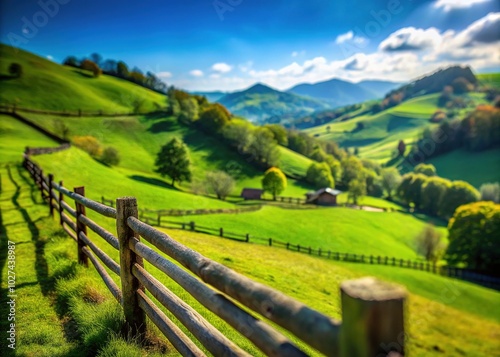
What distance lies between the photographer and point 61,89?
98.4 metres

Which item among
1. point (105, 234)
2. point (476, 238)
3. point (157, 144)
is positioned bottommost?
point (476, 238)

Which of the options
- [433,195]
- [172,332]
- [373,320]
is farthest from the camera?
[433,195]

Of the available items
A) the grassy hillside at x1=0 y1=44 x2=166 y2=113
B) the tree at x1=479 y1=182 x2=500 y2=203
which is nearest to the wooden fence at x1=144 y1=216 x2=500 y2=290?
the tree at x1=479 y1=182 x2=500 y2=203

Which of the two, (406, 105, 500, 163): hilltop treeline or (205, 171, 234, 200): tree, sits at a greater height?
(406, 105, 500, 163): hilltop treeline

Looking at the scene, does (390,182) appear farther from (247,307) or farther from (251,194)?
(247,307)

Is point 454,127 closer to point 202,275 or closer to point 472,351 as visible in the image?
point 472,351

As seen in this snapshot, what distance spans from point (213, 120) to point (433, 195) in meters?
62.0

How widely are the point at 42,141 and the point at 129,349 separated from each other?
193 feet

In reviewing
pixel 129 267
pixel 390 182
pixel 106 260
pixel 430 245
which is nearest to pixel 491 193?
pixel 390 182

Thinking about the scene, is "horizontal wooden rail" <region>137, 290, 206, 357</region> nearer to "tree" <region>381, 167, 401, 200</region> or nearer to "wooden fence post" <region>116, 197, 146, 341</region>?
"wooden fence post" <region>116, 197, 146, 341</region>

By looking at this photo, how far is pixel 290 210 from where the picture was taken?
55.8m

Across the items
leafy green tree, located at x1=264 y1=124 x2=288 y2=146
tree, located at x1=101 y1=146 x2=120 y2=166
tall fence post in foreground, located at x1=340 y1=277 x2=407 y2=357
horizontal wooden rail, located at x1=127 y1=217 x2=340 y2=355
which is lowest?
horizontal wooden rail, located at x1=127 y1=217 x2=340 y2=355

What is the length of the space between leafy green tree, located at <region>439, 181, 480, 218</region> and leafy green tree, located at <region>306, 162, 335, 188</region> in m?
27.4

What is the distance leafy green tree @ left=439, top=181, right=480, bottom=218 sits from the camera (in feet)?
266
